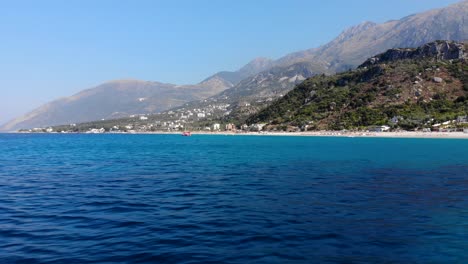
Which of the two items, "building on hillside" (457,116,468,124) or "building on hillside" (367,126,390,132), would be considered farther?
"building on hillside" (367,126,390,132)

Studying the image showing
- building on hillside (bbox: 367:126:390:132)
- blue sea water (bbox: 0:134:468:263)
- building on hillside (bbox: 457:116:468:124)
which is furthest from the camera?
building on hillside (bbox: 367:126:390:132)

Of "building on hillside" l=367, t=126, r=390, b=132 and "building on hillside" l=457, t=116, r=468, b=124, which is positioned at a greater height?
"building on hillside" l=457, t=116, r=468, b=124

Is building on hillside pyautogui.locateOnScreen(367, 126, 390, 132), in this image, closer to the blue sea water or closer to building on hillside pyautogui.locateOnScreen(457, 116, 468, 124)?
building on hillside pyautogui.locateOnScreen(457, 116, 468, 124)

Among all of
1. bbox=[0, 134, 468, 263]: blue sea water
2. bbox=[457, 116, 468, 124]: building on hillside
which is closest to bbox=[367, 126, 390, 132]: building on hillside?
bbox=[457, 116, 468, 124]: building on hillside

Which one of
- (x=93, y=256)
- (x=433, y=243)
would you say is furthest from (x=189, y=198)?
(x=433, y=243)

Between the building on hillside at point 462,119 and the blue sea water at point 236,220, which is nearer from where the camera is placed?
the blue sea water at point 236,220

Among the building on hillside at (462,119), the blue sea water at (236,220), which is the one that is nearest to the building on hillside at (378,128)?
the building on hillside at (462,119)

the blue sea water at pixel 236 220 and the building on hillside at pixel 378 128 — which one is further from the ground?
the blue sea water at pixel 236 220

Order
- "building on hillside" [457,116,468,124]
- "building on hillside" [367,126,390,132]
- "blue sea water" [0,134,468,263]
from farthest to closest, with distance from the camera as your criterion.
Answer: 1. "building on hillside" [367,126,390,132]
2. "building on hillside" [457,116,468,124]
3. "blue sea water" [0,134,468,263]

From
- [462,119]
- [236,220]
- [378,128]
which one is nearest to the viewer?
[236,220]

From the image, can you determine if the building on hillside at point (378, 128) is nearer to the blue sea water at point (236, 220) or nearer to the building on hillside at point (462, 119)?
the building on hillside at point (462, 119)

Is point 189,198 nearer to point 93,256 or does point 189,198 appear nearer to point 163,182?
point 163,182

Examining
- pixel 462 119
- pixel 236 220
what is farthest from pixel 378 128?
pixel 236 220

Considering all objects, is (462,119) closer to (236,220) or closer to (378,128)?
(378,128)
